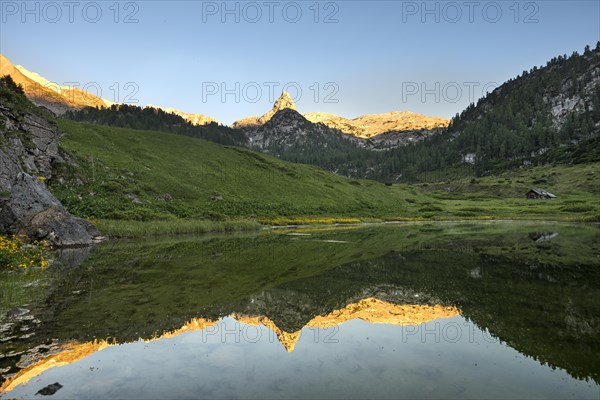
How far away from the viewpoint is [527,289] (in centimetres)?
2017

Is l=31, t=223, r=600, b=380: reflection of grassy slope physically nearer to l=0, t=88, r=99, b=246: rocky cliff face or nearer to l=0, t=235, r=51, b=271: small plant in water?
l=0, t=235, r=51, b=271: small plant in water

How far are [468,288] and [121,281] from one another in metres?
19.7

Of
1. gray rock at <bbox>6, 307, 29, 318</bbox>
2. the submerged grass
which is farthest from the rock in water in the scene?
the submerged grass

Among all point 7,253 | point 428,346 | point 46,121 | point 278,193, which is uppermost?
point 46,121

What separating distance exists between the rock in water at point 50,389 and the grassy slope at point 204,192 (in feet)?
156

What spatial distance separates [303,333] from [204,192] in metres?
84.5

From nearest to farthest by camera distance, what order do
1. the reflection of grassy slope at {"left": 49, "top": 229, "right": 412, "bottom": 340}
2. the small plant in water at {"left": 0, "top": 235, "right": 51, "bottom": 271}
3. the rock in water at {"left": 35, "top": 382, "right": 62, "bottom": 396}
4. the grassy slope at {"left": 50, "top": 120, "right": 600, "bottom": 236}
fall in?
the rock in water at {"left": 35, "top": 382, "right": 62, "bottom": 396} → the reflection of grassy slope at {"left": 49, "top": 229, "right": 412, "bottom": 340} → the small plant in water at {"left": 0, "top": 235, "right": 51, "bottom": 271} → the grassy slope at {"left": 50, "top": 120, "right": 600, "bottom": 236}

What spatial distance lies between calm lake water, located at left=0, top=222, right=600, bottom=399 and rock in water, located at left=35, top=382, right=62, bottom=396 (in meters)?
0.06

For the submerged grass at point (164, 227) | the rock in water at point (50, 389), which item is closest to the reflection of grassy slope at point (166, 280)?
the rock in water at point (50, 389)

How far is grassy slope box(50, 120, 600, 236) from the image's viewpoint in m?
67.8

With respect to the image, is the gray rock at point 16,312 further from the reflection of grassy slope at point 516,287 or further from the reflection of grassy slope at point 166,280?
the reflection of grassy slope at point 516,287

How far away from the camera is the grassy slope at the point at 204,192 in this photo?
67.8 metres

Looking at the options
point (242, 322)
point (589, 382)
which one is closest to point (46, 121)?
point (242, 322)

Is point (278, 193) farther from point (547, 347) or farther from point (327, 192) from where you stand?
point (547, 347)
